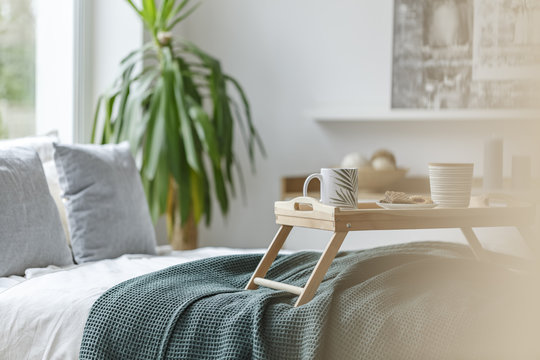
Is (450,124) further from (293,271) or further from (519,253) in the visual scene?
(293,271)

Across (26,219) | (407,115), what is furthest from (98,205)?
(407,115)

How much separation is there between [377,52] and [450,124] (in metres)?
0.59

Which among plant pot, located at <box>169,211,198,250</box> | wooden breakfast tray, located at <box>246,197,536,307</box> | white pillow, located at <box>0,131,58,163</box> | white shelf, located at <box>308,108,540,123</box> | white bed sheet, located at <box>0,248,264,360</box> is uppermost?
white shelf, located at <box>308,108,540,123</box>

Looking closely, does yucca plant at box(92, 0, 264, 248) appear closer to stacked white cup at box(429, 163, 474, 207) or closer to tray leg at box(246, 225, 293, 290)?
tray leg at box(246, 225, 293, 290)

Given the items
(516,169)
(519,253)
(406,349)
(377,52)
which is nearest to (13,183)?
(406,349)

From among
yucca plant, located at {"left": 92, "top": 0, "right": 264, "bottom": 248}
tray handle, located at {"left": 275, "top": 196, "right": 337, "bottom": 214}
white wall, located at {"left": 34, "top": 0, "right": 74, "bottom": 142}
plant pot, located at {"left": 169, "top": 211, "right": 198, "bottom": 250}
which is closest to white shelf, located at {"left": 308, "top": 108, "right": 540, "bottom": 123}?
yucca plant, located at {"left": 92, "top": 0, "right": 264, "bottom": 248}

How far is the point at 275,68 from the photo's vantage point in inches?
163

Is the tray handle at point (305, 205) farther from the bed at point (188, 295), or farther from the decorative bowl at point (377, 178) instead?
the decorative bowl at point (377, 178)

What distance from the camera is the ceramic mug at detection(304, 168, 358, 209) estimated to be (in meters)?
1.58

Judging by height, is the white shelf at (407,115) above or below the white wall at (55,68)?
below

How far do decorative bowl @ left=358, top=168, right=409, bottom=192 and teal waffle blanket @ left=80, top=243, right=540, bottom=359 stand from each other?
5.64 ft

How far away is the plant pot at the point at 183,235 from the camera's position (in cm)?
361

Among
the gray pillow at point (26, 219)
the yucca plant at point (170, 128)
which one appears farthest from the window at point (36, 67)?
the gray pillow at point (26, 219)

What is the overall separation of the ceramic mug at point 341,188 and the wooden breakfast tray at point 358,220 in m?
0.03
